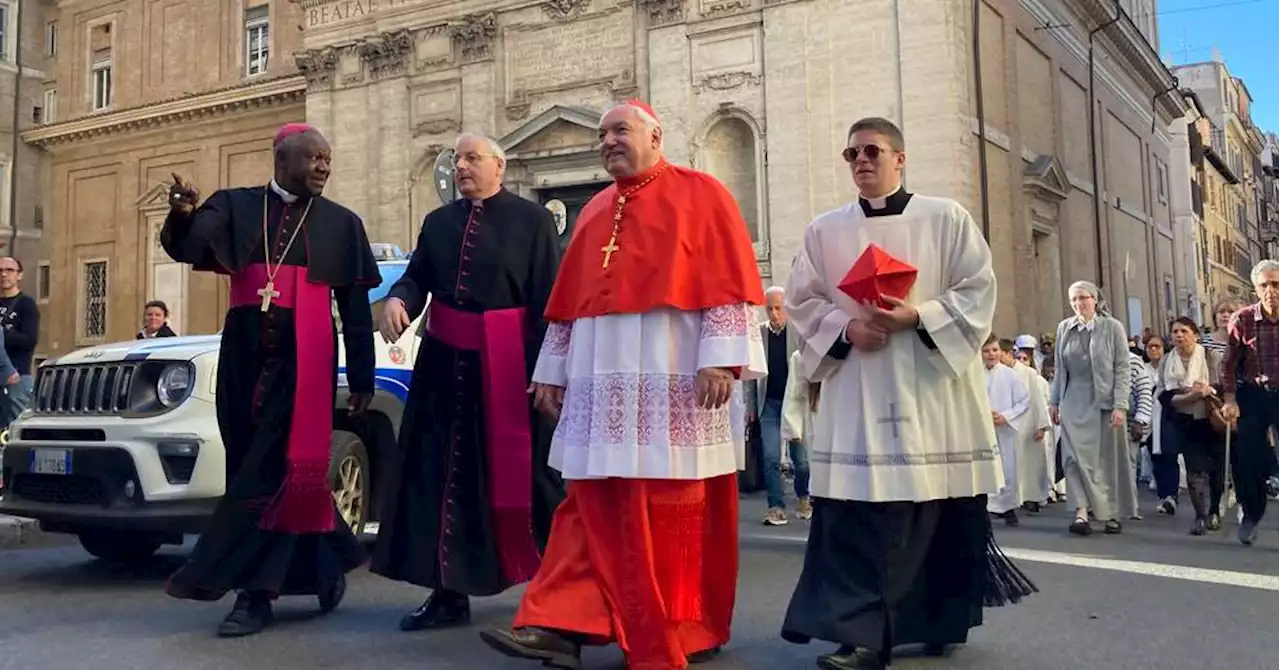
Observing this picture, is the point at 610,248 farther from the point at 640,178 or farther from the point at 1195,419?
the point at 1195,419

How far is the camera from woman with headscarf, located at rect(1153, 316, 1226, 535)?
9266 mm

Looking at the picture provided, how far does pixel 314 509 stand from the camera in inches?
193

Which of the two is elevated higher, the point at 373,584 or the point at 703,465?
the point at 703,465

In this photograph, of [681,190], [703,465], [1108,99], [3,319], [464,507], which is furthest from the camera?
[1108,99]

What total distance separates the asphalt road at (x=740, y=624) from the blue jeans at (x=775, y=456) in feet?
7.12

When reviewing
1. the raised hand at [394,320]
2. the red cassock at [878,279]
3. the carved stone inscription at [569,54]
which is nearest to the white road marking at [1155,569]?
the red cassock at [878,279]

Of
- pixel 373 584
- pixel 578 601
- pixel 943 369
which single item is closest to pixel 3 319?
pixel 373 584

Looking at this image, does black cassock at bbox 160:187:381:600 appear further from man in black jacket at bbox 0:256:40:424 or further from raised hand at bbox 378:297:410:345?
man in black jacket at bbox 0:256:40:424

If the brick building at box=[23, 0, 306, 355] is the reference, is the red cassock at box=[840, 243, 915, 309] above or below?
below

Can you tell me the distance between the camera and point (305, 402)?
500 centimetres

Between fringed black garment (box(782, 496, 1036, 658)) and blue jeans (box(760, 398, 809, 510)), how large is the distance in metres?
5.40

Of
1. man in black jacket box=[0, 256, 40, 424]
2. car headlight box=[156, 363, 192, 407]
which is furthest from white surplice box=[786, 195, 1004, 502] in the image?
man in black jacket box=[0, 256, 40, 424]

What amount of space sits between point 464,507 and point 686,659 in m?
1.26

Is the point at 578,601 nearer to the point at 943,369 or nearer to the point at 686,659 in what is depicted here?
the point at 686,659
